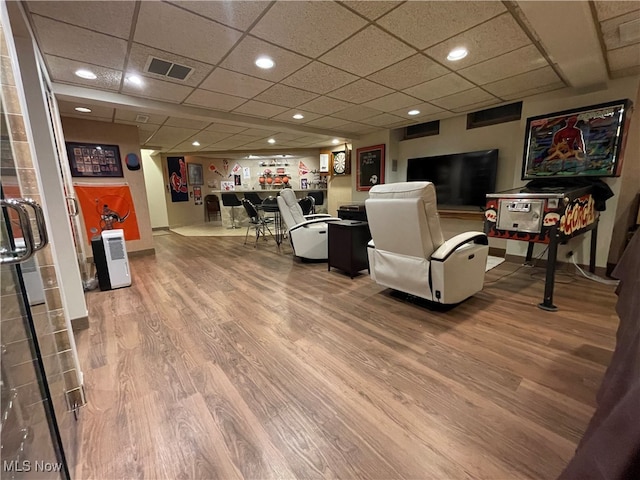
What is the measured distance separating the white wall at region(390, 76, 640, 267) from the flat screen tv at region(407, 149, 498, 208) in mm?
177

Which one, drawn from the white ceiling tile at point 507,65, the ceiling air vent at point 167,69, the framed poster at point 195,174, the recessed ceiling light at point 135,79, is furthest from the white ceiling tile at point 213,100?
the framed poster at point 195,174

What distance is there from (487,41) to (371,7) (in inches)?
45.1

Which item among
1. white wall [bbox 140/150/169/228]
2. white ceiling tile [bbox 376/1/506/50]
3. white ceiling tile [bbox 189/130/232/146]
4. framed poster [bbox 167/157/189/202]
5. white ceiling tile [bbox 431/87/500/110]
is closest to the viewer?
white ceiling tile [bbox 376/1/506/50]

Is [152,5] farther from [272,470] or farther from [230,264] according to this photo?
[230,264]

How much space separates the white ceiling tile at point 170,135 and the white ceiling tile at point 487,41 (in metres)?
4.43

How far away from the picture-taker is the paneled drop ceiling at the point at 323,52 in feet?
5.96

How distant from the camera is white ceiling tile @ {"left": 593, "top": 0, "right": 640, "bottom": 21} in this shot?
1.79 meters

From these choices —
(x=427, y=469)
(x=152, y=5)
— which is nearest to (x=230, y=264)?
(x=152, y=5)

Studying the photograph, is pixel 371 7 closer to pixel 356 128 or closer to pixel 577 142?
pixel 577 142

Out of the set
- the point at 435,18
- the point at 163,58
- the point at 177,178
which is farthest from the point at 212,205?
the point at 435,18

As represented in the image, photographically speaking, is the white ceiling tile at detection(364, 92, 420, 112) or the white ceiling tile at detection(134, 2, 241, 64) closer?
the white ceiling tile at detection(134, 2, 241, 64)

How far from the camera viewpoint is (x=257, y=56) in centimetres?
240

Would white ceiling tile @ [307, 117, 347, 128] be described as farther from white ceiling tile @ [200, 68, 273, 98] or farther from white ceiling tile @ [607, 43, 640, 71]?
white ceiling tile @ [607, 43, 640, 71]
